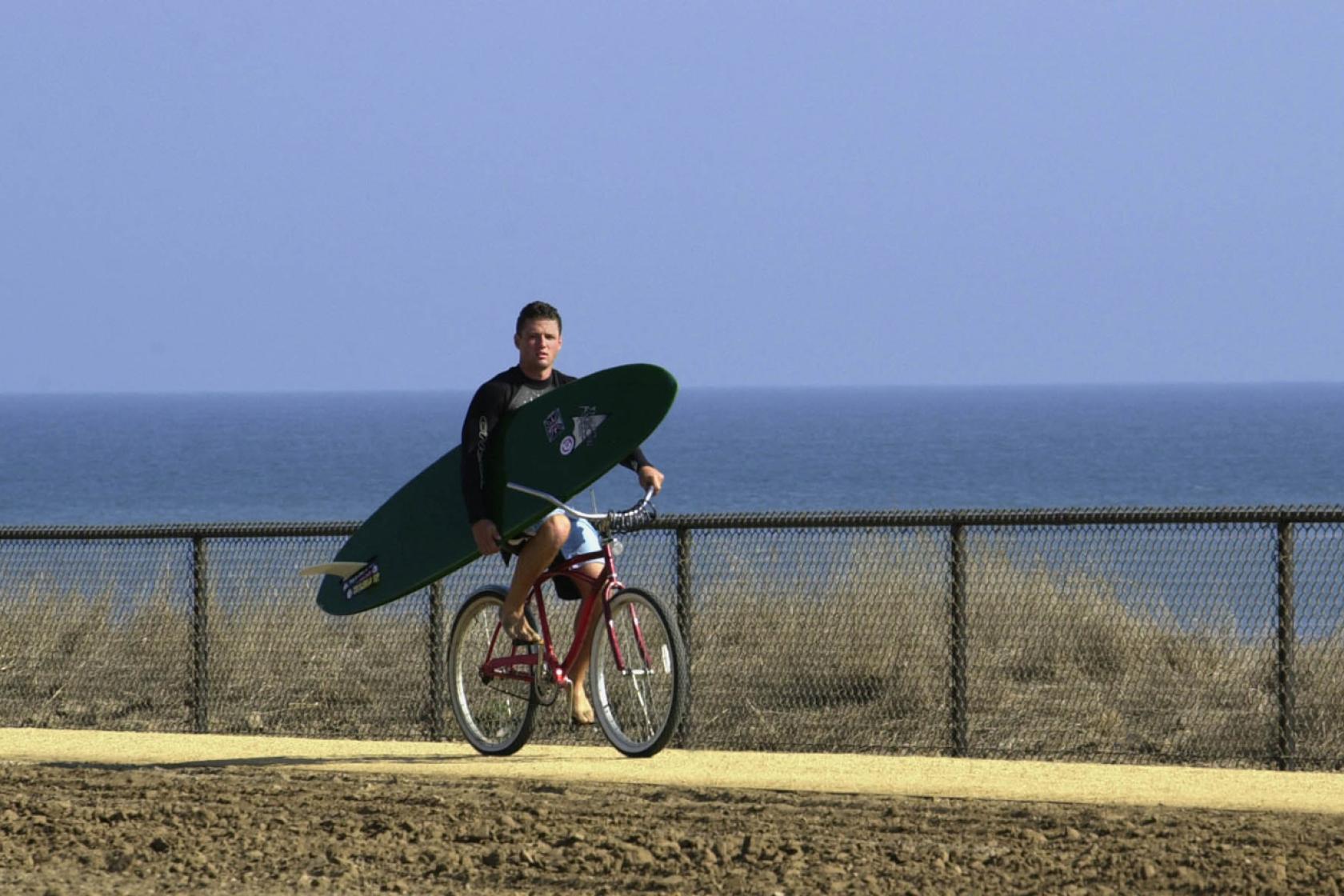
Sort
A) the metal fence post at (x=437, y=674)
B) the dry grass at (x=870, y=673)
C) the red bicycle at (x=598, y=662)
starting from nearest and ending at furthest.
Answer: the red bicycle at (x=598, y=662), the dry grass at (x=870, y=673), the metal fence post at (x=437, y=674)

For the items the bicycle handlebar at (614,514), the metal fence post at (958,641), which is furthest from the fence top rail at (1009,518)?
the bicycle handlebar at (614,514)

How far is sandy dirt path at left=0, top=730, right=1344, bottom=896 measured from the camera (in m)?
6.25

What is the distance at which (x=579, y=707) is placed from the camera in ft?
29.5

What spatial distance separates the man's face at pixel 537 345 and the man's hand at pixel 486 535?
2.45 feet

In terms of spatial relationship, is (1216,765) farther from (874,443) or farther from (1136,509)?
(874,443)

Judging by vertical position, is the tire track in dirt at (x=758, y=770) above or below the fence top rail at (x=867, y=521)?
below

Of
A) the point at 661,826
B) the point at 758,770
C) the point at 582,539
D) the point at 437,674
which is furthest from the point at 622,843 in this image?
the point at 437,674

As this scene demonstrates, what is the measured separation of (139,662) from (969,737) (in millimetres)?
5492

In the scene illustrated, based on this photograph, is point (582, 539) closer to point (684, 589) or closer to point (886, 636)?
point (684, 589)

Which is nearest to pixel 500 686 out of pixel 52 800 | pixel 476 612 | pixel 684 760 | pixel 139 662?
pixel 476 612

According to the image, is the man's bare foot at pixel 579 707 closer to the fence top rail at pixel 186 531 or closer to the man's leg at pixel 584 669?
the man's leg at pixel 584 669

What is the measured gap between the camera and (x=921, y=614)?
424 inches

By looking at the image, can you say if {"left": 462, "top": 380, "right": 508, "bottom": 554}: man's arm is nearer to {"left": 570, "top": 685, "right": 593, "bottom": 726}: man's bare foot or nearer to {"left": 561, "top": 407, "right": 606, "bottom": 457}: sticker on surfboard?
{"left": 561, "top": 407, "right": 606, "bottom": 457}: sticker on surfboard

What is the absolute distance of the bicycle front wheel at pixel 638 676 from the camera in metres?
8.55
